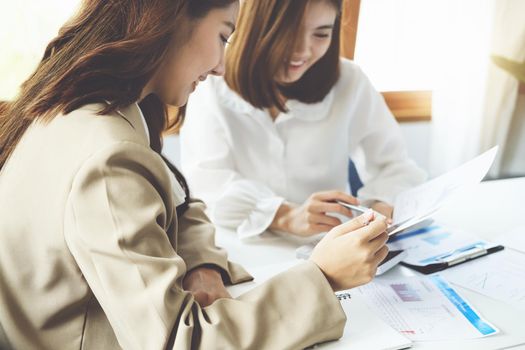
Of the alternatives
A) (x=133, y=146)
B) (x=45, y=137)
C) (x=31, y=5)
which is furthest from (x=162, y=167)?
(x=31, y=5)

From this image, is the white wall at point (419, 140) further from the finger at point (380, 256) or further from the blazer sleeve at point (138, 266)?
the blazer sleeve at point (138, 266)

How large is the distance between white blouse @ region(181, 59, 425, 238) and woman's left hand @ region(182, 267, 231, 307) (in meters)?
0.37

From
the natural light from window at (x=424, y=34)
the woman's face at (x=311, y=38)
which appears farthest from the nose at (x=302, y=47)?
the natural light from window at (x=424, y=34)

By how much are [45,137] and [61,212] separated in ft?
0.46

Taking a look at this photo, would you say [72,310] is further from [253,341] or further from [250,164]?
[250,164]

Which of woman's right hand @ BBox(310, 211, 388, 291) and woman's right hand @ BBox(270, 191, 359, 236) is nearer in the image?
woman's right hand @ BBox(310, 211, 388, 291)

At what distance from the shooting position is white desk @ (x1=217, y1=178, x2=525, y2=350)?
86 centimetres

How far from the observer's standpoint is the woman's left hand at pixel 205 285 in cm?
95

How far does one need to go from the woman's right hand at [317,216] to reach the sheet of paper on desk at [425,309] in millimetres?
261

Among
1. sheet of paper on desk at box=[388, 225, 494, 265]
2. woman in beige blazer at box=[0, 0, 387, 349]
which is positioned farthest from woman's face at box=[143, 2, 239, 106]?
sheet of paper on desk at box=[388, 225, 494, 265]

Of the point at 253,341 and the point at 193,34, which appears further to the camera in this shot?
the point at 193,34

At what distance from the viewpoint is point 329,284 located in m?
0.84

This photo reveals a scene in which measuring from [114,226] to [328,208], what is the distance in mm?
687

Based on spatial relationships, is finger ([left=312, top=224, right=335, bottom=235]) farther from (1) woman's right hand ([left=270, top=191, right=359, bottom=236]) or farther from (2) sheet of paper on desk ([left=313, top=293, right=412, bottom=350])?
(2) sheet of paper on desk ([left=313, top=293, right=412, bottom=350])
